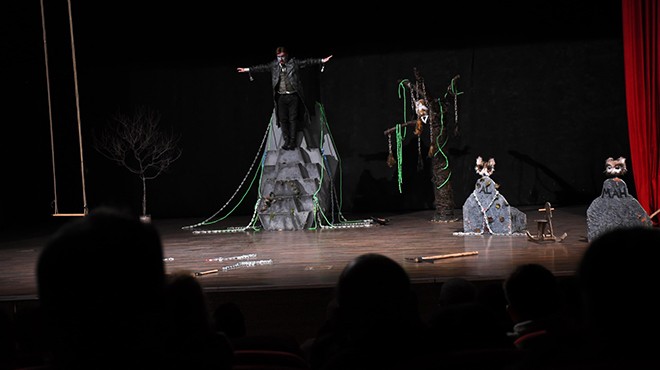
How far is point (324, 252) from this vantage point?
5.76 m

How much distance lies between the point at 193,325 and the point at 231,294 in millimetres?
2374

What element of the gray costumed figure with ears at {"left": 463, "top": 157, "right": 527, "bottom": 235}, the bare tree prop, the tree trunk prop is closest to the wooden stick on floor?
the gray costumed figure with ears at {"left": 463, "top": 157, "right": 527, "bottom": 235}

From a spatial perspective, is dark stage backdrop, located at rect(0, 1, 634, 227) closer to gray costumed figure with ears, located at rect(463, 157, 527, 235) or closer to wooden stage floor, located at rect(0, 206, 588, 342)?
wooden stage floor, located at rect(0, 206, 588, 342)

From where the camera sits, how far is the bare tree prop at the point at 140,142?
9.33 metres

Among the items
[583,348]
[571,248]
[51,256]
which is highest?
[51,256]

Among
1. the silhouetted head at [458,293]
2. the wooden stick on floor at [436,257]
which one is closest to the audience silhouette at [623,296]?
the silhouetted head at [458,293]

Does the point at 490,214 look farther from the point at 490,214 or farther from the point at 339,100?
the point at 339,100

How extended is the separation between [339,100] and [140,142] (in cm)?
257

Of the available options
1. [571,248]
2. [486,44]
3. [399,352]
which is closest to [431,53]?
[486,44]

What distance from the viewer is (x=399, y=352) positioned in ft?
5.26

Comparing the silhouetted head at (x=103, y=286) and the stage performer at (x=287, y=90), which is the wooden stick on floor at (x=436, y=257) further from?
the silhouetted head at (x=103, y=286)

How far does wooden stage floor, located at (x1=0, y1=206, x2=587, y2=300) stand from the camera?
435 cm

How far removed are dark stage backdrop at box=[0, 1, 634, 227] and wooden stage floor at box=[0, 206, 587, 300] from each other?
1.14m

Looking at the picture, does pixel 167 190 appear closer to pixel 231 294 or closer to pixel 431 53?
pixel 431 53
